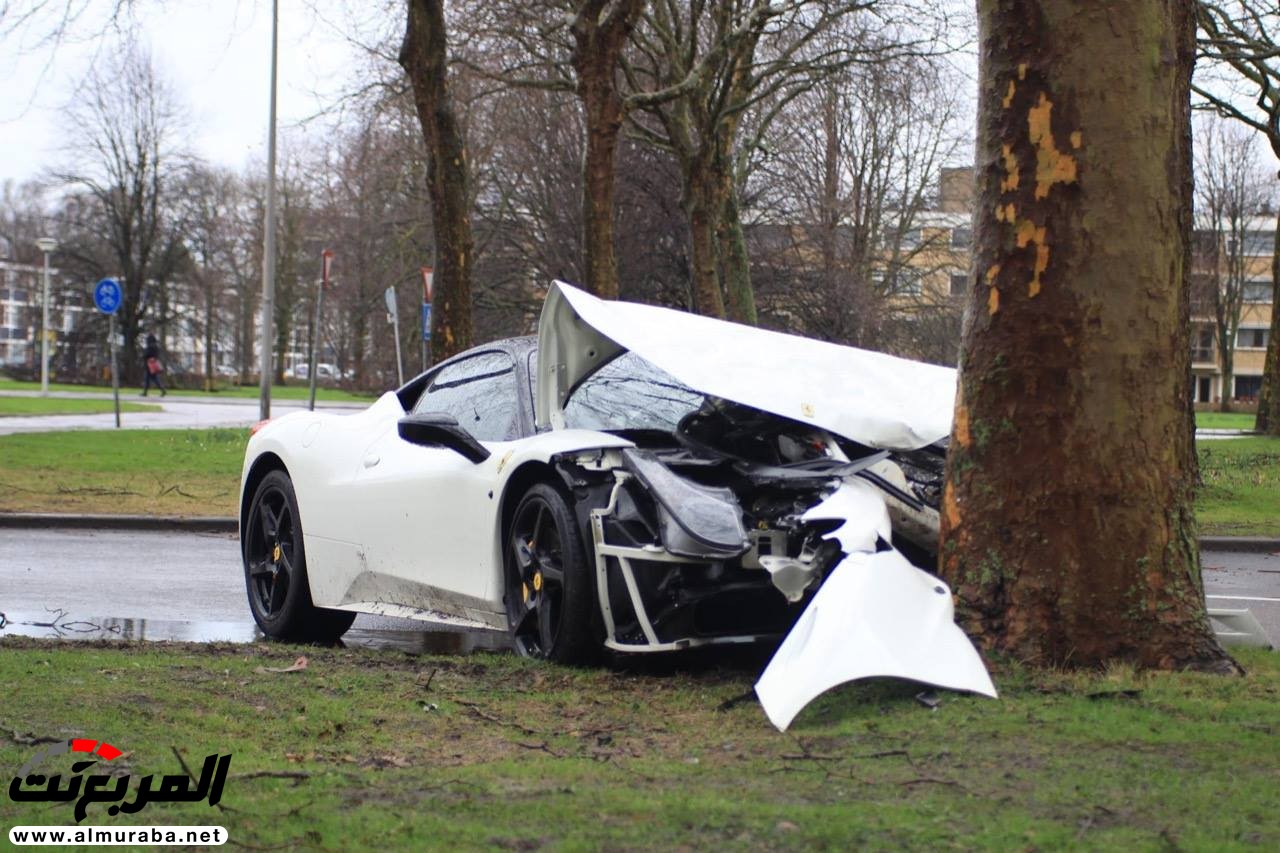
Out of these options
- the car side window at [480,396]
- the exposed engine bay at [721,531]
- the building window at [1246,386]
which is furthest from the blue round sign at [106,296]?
the building window at [1246,386]

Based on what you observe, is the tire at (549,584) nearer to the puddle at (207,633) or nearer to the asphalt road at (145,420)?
the puddle at (207,633)

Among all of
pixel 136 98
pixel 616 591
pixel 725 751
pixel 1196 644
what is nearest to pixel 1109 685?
pixel 1196 644

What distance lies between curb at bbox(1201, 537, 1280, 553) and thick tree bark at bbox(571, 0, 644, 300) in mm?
8302

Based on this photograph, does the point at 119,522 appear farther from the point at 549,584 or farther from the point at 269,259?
the point at 269,259

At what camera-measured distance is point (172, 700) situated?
5117 mm

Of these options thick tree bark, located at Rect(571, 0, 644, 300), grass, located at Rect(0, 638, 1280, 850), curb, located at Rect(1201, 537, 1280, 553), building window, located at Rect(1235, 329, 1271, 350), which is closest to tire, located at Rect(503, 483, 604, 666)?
grass, located at Rect(0, 638, 1280, 850)

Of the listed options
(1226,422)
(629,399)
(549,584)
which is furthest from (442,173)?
(1226,422)

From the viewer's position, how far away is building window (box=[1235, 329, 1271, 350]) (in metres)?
108

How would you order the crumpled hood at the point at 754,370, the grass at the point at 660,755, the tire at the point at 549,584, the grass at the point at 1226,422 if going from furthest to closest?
the grass at the point at 1226,422
the crumpled hood at the point at 754,370
the tire at the point at 549,584
the grass at the point at 660,755

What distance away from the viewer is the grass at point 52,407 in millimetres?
32469

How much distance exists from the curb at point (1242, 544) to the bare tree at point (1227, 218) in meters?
59.2

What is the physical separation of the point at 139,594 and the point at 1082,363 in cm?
606

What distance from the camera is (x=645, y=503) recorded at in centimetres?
570

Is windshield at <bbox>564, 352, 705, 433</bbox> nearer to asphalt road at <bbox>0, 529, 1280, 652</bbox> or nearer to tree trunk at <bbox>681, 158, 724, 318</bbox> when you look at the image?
asphalt road at <bbox>0, 529, 1280, 652</bbox>
